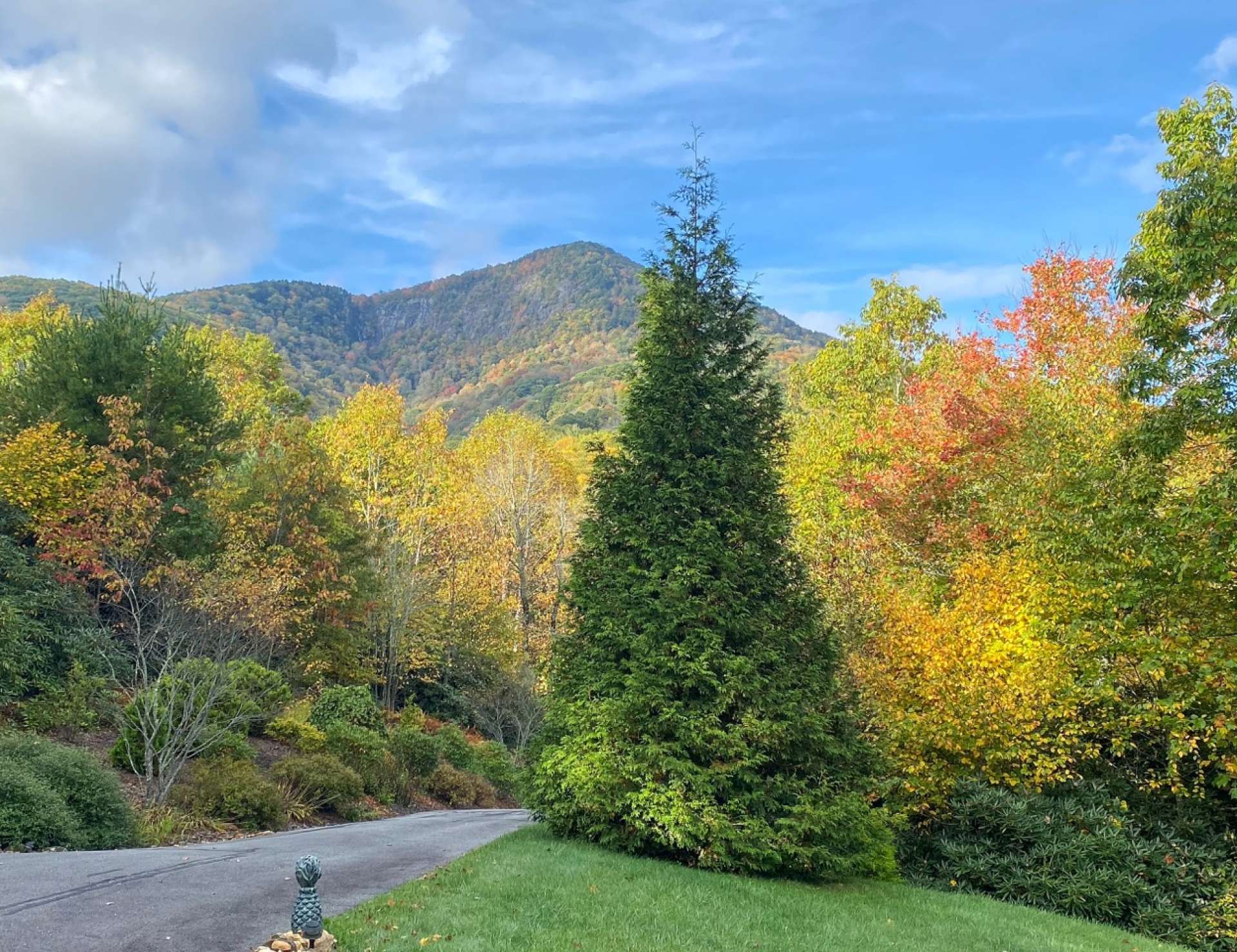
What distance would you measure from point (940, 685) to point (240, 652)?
45.1 feet

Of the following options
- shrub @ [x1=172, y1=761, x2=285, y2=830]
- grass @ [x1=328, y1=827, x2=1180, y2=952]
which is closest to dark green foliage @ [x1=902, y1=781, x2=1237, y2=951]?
grass @ [x1=328, y1=827, x2=1180, y2=952]

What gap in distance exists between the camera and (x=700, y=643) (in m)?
10.1

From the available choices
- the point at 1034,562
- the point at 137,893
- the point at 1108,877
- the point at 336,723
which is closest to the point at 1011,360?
the point at 1034,562

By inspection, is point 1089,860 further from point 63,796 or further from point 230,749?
point 230,749

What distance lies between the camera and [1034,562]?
13586mm

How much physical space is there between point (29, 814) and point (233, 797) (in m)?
3.50

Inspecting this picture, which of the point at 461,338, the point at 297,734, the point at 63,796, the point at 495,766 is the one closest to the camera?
the point at 63,796

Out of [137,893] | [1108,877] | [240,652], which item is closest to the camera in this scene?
[137,893]

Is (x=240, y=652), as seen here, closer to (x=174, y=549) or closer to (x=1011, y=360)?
(x=174, y=549)

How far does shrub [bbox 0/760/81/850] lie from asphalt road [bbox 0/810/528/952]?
0.74m

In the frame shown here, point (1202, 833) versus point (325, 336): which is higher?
point (325, 336)

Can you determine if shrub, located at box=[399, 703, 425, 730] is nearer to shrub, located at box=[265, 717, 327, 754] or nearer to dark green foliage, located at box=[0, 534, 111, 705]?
shrub, located at box=[265, 717, 327, 754]

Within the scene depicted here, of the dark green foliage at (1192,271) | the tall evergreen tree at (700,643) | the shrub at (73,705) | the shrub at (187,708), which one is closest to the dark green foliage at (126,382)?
the shrub at (73,705)

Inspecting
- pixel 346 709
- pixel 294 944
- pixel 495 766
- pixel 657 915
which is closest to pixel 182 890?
pixel 294 944
